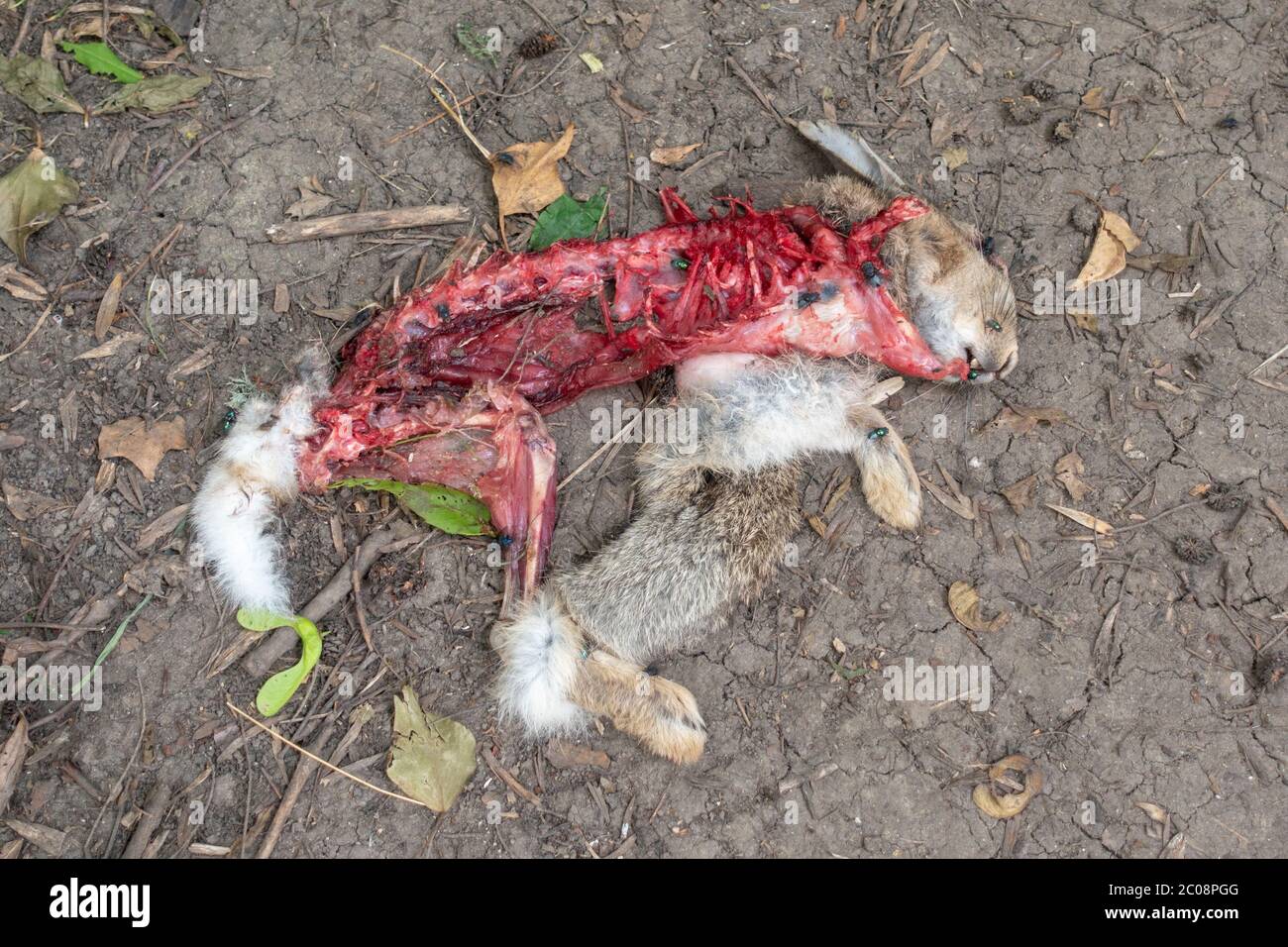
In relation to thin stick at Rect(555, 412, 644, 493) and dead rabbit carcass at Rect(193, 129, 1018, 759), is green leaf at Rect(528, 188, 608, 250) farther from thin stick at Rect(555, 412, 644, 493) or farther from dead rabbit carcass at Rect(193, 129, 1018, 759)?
thin stick at Rect(555, 412, 644, 493)

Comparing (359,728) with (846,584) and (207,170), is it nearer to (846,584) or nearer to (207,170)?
(846,584)

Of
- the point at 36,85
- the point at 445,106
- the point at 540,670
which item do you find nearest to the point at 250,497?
the point at 540,670

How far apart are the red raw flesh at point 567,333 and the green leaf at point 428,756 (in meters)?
0.76

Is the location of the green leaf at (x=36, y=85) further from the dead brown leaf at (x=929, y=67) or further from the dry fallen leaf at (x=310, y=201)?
the dead brown leaf at (x=929, y=67)

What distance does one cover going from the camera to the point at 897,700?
446 centimetres

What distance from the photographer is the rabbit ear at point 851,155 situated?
476 centimetres

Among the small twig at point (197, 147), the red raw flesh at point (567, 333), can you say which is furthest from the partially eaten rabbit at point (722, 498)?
the small twig at point (197, 147)

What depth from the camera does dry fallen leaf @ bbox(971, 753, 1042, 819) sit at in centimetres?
431

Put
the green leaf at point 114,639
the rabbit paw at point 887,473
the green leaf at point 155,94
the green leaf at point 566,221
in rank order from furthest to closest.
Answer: the green leaf at point 566,221 < the green leaf at point 155,94 < the rabbit paw at point 887,473 < the green leaf at point 114,639

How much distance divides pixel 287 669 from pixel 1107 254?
4.81 m

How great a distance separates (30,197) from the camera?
14.7 ft

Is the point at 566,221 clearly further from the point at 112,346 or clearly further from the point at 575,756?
the point at 575,756

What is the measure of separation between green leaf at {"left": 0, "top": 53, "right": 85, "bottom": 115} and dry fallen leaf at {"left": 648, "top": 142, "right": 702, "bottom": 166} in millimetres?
2990

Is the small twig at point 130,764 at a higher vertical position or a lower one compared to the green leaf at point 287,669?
lower
